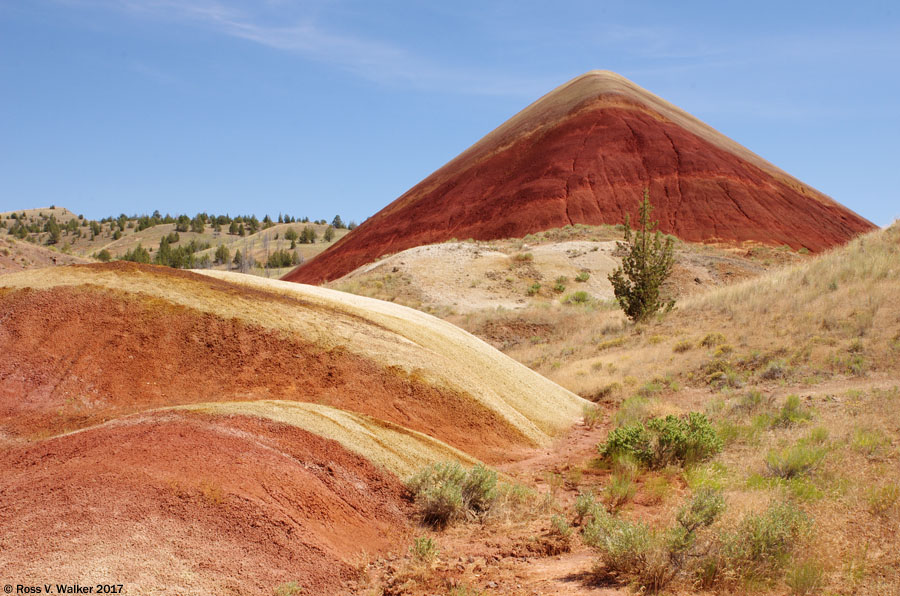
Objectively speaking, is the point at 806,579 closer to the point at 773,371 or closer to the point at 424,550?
the point at 424,550

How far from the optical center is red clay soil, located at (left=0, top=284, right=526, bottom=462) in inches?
262

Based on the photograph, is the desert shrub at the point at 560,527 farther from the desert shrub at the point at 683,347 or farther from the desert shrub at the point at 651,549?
the desert shrub at the point at 683,347

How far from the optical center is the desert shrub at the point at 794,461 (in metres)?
6.95

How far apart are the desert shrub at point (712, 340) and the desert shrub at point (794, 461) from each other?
7.74m

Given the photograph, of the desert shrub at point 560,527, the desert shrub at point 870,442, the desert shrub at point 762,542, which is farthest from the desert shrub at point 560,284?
the desert shrub at point 762,542

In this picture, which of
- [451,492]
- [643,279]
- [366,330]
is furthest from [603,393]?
[451,492]

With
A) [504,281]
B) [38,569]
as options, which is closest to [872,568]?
[38,569]

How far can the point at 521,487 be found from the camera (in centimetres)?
691

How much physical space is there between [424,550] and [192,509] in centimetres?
182

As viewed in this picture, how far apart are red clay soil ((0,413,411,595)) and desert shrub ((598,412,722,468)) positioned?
357 cm

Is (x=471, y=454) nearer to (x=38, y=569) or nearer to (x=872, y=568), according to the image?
(x=872, y=568)

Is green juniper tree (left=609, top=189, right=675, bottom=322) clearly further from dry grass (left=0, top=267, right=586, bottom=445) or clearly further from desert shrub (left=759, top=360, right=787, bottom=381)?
dry grass (left=0, top=267, right=586, bottom=445)

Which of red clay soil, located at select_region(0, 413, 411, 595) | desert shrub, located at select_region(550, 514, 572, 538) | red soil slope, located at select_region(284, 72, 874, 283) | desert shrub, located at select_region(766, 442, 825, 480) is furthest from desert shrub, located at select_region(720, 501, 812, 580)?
red soil slope, located at select_region(284, 72, 874, 283)

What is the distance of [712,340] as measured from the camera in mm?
15109
